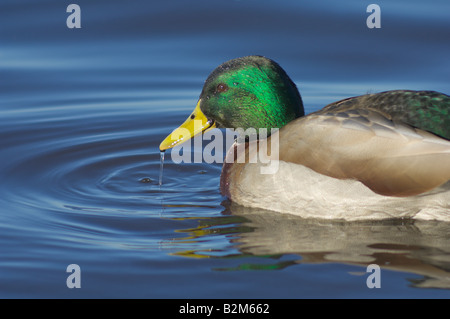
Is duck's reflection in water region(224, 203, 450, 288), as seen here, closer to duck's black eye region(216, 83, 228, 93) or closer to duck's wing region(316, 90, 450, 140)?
duck's wing region(316, 90, 450, 140)

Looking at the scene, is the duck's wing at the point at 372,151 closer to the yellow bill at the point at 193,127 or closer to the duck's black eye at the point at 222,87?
the duck's black eye at the point at 222,87

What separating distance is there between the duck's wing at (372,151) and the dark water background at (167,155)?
42 cm

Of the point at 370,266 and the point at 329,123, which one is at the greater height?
the point at 329,123

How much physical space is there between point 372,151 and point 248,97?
1356 mm

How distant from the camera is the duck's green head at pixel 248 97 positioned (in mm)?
6914

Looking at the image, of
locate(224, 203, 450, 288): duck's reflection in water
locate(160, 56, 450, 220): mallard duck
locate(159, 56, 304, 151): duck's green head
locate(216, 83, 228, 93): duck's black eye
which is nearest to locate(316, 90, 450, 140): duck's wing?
locate(160, 56, 450, 220): mallard duck

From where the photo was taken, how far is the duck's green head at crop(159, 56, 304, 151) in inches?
272

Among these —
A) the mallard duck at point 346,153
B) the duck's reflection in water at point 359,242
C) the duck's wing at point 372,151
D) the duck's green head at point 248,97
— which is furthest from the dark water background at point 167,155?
the duck's green head at point 248,97

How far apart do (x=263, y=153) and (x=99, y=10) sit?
567 centimetres

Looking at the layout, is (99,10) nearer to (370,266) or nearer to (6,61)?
(6,61)

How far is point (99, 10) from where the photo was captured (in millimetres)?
11570
